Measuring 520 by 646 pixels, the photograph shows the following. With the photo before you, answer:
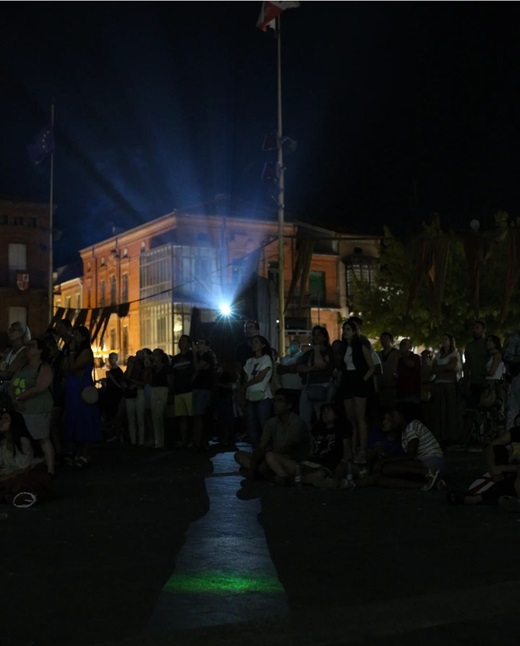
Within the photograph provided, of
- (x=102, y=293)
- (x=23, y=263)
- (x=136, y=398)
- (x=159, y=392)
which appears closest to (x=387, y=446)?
(x=159, y=392)

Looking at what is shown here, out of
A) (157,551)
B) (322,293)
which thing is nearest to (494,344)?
(157,551)

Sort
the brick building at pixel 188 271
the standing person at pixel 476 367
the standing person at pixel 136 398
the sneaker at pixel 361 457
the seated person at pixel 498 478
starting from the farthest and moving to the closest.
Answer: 1. the brick building at pixel 188 271
2. the standing person at pixel 136 398
3. the standing person at pixel 476 367
4. the sneaker at pixel 361 457
5. the seated person at pixel 498 478

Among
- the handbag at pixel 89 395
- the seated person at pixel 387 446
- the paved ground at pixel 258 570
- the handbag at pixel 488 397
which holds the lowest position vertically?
the paved ground at pixel 258 570

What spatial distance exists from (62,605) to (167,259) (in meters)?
43.8

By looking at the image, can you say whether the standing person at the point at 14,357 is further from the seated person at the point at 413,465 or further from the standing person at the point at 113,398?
the standing person at the point at 113,398

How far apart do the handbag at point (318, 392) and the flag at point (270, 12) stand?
17507mm

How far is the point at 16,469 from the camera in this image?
995 cm

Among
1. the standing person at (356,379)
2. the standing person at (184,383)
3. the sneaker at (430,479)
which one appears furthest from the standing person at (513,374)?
the standing person at (184,383)

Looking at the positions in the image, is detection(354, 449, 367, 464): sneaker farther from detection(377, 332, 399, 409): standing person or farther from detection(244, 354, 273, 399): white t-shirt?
detection(377, 332, 399, 409): standing person

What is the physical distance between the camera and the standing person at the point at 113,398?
19797mm

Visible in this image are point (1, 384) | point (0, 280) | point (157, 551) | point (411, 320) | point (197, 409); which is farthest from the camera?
point (0, 280)

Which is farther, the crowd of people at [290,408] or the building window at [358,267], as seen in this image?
the building window at [358,267]

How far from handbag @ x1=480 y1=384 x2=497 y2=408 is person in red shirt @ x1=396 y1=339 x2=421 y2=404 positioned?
1.01 metres

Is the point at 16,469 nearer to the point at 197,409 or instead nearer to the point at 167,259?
the point at 197,409
